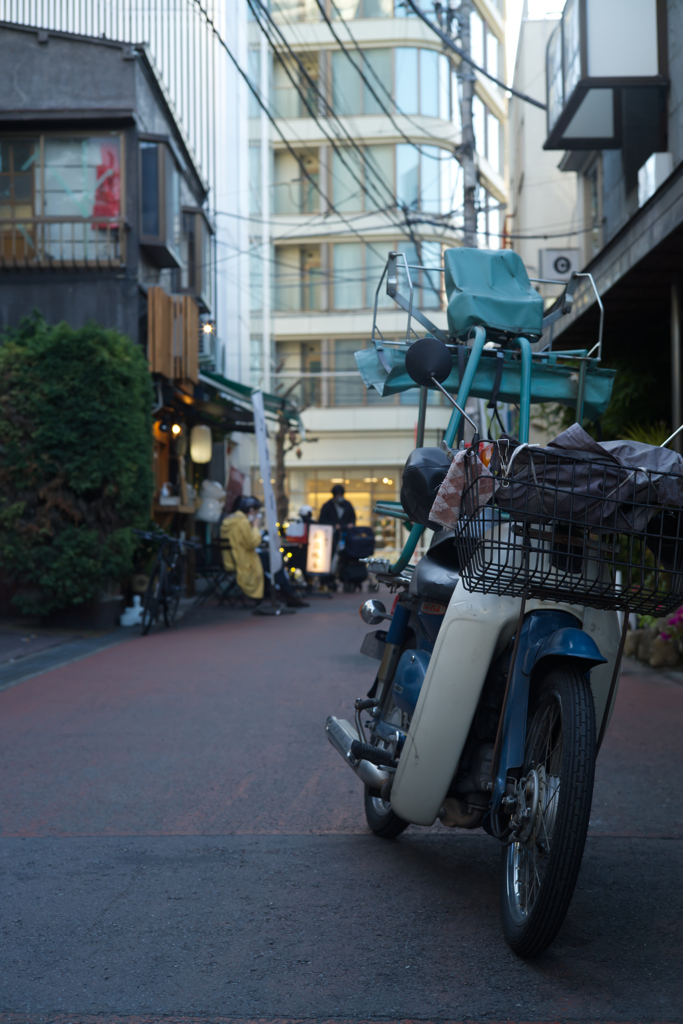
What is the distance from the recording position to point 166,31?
28547 mm

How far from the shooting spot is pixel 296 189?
41.6m

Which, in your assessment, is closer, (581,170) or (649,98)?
(649,98)

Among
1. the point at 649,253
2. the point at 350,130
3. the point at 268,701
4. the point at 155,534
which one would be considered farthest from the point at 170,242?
the point at 350,130

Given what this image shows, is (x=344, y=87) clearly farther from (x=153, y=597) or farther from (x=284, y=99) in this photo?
(x=153, y=597)

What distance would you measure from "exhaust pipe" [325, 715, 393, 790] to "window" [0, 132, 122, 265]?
1259 centimetres

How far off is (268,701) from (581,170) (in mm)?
13236

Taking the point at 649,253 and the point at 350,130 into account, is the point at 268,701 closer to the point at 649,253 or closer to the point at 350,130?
the point at 649,253

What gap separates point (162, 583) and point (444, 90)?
1318 inches

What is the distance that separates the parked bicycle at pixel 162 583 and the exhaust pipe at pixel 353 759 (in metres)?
8.92

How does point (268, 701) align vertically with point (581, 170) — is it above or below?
below

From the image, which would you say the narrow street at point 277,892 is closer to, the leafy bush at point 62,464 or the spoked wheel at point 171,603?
the leafy bush at point 62,464

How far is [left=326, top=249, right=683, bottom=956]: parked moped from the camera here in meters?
2.73

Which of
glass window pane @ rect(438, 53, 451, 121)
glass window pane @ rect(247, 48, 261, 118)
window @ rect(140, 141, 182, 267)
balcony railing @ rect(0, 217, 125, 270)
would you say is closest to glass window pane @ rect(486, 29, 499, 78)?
glass window pane @ rect(438, 53, 451, 121)

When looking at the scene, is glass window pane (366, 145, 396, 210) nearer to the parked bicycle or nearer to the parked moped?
the parked bicycle
